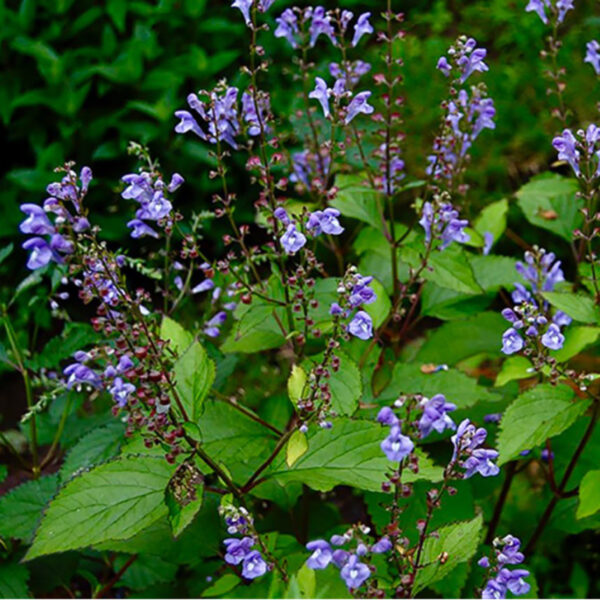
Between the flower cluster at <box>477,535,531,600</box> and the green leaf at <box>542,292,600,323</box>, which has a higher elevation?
the green leaf at <box>542,292,600,323</box>

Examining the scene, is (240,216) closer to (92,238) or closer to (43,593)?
(43,593)

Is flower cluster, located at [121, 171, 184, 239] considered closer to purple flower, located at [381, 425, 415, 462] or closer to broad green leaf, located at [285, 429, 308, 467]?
broad green leaf, located at [285, 429, 308, 467]

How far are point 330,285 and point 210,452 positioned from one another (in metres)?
0.69

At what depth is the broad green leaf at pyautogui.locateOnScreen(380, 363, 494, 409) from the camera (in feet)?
8.98

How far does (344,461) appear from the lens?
7.25 feet

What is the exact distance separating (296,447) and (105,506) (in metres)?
0.52

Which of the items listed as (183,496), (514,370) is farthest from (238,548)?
(514,370)

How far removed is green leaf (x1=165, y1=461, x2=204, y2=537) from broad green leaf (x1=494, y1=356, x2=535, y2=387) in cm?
125

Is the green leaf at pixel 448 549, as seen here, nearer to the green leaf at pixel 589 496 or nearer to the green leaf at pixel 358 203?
the green leaf at pixel 589 496

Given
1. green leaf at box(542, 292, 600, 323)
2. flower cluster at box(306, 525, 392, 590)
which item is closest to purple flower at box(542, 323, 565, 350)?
green leaf at box(542, 292, 600, 323)

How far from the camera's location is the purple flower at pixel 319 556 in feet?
5.64

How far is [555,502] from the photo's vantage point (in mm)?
2684

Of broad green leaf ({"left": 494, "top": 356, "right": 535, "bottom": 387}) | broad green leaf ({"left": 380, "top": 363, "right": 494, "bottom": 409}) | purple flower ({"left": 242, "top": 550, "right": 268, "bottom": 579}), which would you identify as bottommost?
broad green leaf ({"left": 494, "top": 356, "right": 535, "bottom": 387})

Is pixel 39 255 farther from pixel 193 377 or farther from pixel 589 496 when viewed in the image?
pixel 589 496
